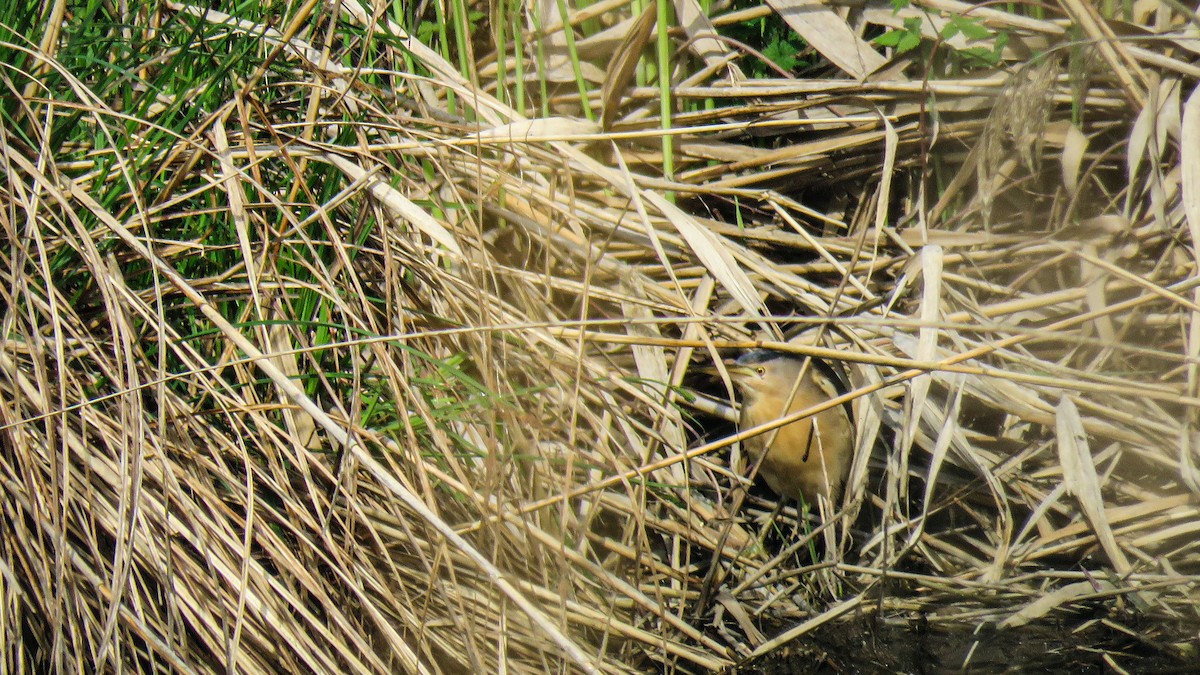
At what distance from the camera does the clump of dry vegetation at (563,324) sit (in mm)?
1869

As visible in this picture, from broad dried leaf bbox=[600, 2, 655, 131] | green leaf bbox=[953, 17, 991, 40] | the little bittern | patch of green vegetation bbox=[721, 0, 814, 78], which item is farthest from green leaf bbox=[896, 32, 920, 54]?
the little bittern

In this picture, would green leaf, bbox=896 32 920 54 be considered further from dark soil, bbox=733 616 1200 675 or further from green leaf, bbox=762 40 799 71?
dark soil, bbox=733 616 1200 675

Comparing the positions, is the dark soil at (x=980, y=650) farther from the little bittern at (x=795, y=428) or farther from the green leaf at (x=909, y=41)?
the green leaf at (x=909, y=41)

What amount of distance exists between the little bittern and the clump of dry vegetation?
86 mm

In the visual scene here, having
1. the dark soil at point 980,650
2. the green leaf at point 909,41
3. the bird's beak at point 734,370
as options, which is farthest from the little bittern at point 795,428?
the green leaf at point 909,41

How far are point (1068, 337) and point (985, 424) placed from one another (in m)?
1.07

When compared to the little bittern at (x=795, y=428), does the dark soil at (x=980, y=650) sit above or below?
below

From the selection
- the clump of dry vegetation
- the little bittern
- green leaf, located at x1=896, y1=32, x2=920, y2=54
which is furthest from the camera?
green leaf, located at x1=896, y1=32, x2=920, y2=54

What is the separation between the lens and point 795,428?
271 centimetres

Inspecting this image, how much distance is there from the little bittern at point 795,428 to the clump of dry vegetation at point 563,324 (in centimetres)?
9

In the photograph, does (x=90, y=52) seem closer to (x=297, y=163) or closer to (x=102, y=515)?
(x=297, y=163)

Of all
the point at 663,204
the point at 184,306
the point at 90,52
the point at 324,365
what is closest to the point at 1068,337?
the point at 663,204

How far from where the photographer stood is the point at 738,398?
3.11 metres

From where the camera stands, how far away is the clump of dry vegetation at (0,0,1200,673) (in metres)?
1.87
